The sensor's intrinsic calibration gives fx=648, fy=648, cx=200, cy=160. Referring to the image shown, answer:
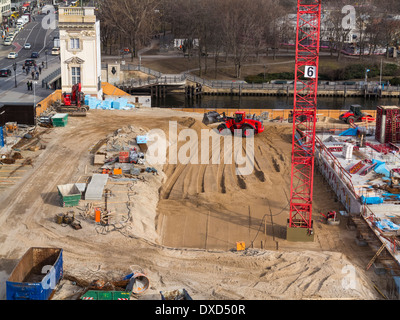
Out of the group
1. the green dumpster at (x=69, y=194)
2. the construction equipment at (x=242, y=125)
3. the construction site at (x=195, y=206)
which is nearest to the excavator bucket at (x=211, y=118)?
the construction site at (x=195, y=206)

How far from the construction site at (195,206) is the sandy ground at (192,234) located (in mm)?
83

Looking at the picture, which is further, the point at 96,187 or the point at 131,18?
the point at 131,18

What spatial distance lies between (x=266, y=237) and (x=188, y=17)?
72635mm

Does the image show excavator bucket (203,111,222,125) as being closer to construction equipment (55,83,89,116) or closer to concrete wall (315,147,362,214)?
construction equipment (55,83,89,116)

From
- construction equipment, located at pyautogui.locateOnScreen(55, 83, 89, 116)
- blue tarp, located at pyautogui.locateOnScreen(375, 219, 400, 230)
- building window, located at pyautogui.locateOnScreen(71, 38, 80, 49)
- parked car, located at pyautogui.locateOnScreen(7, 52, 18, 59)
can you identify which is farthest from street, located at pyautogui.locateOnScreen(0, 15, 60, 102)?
blue tarp, located at pyautogui.locateOnScreen(375, 219, 400, 230)

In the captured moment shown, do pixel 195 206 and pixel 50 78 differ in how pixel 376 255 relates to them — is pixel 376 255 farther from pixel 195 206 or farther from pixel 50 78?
pixel 50 78

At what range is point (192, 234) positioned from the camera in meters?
32.2

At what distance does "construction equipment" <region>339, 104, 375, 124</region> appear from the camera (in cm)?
5586

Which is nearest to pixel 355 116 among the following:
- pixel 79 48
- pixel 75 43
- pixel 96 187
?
pixel 79 48

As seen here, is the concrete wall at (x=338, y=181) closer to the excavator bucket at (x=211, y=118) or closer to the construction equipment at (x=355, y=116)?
the excavator bucket at (x=211, y=118)

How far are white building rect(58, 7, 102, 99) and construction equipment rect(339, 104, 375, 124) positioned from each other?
22741 millimetres

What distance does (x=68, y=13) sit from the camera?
2323 inches

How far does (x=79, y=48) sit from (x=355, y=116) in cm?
2543

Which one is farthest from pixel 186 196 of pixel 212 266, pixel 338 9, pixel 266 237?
pixel 338 9
